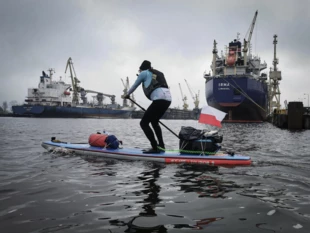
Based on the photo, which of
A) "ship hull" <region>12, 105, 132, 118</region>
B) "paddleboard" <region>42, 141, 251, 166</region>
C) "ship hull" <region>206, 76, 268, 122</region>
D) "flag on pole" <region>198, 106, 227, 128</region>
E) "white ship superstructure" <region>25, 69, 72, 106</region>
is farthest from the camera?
"white ship superstructure" <region>25, 69, 72, 106</region>

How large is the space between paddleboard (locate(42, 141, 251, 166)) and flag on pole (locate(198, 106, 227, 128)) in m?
0.97

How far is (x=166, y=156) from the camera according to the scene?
6996mm

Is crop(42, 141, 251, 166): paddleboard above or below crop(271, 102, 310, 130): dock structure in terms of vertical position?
below

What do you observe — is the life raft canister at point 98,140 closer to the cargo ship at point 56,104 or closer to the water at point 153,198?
the water at point 153,198

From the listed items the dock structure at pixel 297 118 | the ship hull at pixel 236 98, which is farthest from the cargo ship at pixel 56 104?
the dock structure at pixel 297 118

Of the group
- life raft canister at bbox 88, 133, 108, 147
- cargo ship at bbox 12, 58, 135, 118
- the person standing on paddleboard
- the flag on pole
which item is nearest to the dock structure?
the flag on pole

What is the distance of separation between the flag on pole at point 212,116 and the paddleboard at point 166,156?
0.97m

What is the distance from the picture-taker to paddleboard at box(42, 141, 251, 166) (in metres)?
6.66

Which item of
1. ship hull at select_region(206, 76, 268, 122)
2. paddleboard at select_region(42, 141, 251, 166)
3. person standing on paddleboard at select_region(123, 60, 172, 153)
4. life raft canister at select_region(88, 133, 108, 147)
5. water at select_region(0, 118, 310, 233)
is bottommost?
water at select_region(0, 118, 310, 233)

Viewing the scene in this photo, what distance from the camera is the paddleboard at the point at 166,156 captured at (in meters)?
6.66

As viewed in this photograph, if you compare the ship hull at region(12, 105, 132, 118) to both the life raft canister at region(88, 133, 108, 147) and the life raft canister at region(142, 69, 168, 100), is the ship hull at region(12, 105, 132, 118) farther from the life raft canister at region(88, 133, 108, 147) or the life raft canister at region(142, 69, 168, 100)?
the life raft canister at region(142, 69, 168, 100)

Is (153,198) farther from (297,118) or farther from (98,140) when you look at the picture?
(297,118)

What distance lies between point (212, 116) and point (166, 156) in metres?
1.88

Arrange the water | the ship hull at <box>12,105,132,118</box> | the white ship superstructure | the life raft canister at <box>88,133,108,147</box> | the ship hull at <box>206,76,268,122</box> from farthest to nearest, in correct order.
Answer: the white ship superstructure, the ship hull at <box>12,105,132,118</box>, the ship hull at <box>206,76,268,122</box>, the life raft canister at <box>88,133,108,147</box>, the water
